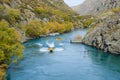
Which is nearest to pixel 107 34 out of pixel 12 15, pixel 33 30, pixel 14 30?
pixel 14 30

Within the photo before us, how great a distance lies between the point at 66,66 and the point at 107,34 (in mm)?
41455

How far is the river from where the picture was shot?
72.0 metres

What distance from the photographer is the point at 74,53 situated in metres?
107

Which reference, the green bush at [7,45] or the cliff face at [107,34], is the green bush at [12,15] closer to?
the cliff face at [107,34]

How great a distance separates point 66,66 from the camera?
8381 centimetres

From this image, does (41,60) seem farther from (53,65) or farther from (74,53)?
(74,53)

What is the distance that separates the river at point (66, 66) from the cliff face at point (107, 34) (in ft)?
16.0

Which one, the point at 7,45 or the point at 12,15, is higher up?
the point at 12,15

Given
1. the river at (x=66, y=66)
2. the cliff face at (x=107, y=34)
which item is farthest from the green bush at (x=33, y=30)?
the river at (x=66, y=66)

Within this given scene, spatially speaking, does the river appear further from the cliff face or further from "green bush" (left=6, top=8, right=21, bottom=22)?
"green bush" (left=6, top=8, right=21, bottom=22)

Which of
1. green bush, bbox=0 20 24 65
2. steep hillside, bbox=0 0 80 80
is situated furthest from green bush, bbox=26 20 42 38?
green bush, bbox=0 20 24 65

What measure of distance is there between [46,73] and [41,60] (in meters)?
17.4

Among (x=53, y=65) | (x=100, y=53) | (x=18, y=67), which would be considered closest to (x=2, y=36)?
(x=18, y=67)

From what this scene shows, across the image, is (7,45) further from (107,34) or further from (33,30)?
(33,30)
